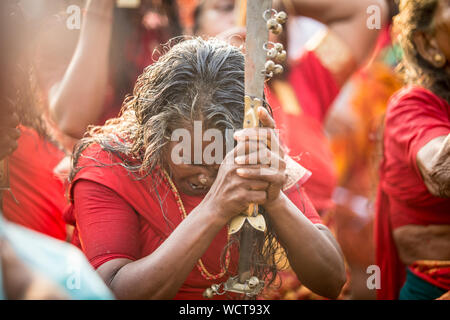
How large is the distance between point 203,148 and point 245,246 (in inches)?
11.9

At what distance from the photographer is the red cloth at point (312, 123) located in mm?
2232

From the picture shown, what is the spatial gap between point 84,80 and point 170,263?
2.76 ft

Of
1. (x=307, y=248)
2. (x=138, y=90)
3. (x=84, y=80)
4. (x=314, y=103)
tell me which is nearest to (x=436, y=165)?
(x=307, y=248)

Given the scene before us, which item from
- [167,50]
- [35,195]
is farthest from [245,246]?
[35,195]

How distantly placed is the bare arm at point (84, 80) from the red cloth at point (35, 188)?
0.40 ft

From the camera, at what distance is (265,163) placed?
1.33 meters

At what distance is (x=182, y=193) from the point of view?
160cm

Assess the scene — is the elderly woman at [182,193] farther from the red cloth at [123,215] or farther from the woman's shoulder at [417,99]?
the woman's shoulder at [417,99]

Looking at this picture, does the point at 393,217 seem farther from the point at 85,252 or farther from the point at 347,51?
the point at 85,252

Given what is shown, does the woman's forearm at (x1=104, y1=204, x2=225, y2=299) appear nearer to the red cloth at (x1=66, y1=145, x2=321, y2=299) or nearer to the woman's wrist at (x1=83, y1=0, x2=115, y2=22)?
the red cloth at (x1=66, y1=145, x2=321, y2=299)

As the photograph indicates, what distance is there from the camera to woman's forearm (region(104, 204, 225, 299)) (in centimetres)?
138

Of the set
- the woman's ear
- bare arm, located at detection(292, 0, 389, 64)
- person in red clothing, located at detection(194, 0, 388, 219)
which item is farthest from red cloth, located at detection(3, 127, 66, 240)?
the woman's ear

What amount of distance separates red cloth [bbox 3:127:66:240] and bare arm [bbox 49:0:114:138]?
0.12m

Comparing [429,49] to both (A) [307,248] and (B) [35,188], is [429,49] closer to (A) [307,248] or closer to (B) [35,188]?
(A) [307,248]
